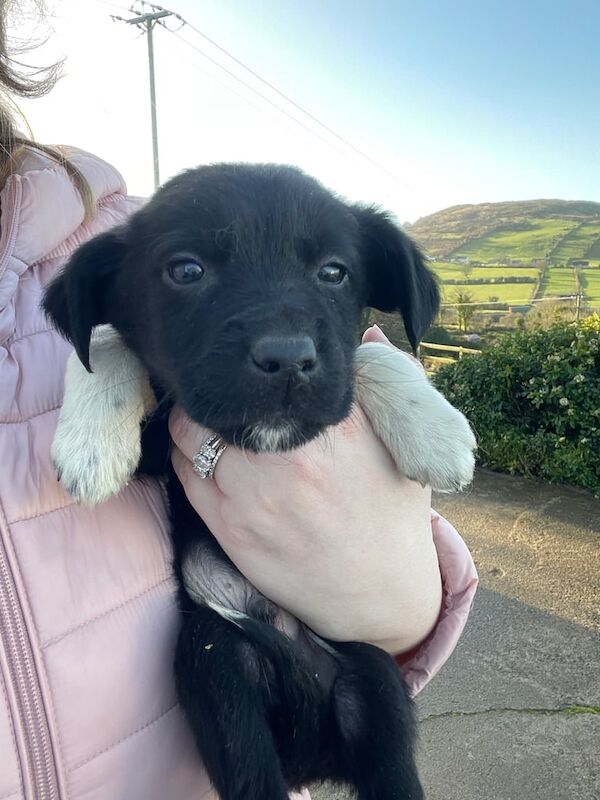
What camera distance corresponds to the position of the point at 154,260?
1.53 m

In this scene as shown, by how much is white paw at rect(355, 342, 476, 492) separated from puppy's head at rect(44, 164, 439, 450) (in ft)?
0.36

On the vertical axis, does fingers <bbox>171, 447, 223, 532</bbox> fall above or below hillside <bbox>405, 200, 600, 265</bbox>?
above

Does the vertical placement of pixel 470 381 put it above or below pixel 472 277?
below

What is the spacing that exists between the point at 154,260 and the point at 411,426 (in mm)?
665

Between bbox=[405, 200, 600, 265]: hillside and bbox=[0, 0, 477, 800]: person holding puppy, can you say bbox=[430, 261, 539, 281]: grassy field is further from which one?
bbox=[0, 0, 477, 800]: person holding puppy

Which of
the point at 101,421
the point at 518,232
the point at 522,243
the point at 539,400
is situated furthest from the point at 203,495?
the point at 518,232

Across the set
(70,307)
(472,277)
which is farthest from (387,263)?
(472,277)

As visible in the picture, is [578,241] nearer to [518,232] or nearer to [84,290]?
[518,232]

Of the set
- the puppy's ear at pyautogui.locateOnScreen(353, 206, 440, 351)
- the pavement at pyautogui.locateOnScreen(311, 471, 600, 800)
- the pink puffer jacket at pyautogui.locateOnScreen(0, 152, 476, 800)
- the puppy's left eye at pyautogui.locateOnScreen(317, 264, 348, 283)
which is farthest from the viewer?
the pavement at pyautogui.locateOnScreen(311, 471, 600, 800)

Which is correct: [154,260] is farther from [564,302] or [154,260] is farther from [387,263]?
[564,302]

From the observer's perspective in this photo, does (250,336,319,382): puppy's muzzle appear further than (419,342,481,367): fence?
No

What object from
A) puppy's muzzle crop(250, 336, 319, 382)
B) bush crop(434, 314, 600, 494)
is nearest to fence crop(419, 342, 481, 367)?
bush crop(434, 314, 600, 494)

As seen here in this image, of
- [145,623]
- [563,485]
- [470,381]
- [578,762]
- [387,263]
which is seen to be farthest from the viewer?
[470,381]

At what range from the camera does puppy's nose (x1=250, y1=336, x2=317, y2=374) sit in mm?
1194
